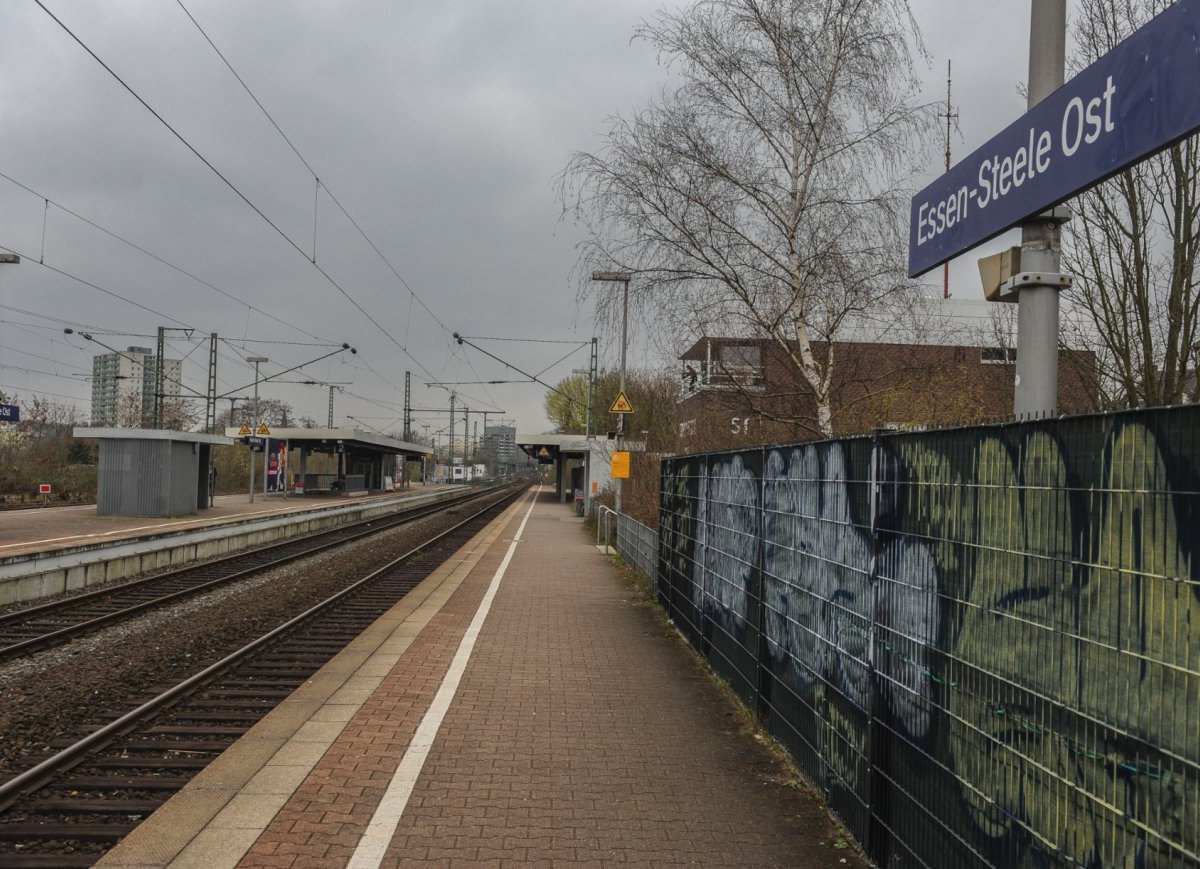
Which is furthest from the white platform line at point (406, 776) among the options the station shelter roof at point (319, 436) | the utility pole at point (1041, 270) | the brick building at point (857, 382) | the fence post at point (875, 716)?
the station shelter roof at point (319, 436)

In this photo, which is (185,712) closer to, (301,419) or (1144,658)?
(1144,658)

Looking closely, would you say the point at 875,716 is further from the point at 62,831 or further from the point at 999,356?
the point at 999,356

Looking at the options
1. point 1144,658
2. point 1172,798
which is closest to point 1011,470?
point 1144,658

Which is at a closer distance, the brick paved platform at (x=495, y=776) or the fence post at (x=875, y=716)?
the fence post at (x=875, y=716)

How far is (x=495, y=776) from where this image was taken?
5.37m

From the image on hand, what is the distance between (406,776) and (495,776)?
48cm

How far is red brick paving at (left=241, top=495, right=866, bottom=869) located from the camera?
4.31 m

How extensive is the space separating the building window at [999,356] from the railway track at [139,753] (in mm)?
8772

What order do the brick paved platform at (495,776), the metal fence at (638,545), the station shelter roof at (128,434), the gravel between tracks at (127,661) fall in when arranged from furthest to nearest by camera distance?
the station shelter roof at (128,434), the metal fence at (638,545), the gravel between tracks at (127,661), the brick paved platform at (495,776)

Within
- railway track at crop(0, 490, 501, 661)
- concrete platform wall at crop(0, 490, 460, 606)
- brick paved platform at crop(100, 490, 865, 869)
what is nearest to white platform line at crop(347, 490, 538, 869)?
brick paved platform at crop(100, 490, 865, 869)

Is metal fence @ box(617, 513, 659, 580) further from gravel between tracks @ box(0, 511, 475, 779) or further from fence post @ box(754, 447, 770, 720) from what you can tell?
fence post @ box(754, 447, 770, 720)

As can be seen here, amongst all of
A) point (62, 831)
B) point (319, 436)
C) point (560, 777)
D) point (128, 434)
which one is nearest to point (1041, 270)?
point (560, 777)

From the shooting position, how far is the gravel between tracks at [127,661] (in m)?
6.94

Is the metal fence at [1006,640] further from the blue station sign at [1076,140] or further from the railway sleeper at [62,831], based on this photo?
the railway sleeper at [62,831]
